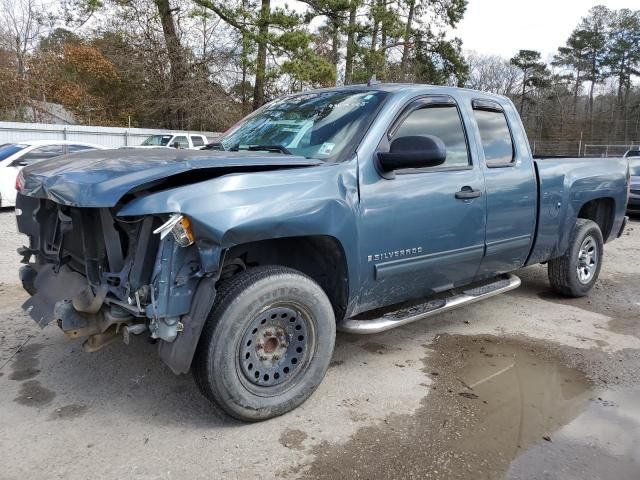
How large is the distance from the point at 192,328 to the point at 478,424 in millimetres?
1747

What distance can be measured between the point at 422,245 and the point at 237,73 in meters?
28.6

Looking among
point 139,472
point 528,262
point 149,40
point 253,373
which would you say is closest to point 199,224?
point 253,373

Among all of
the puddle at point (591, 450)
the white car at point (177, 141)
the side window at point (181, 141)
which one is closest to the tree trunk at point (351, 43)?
the white car at point (177, 141)

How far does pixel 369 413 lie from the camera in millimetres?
3260

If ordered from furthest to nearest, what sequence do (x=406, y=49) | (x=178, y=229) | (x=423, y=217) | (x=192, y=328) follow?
(x=406, y=49) < (x=423, y=217) < (x=192, y=328) < (x=178, y=229)

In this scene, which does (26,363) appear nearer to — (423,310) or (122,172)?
(122,172)

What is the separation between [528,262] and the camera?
4930mm

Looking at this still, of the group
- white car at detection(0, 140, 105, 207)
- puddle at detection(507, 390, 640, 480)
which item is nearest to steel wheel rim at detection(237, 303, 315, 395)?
puddle at detection(507, 390, 640, 480)

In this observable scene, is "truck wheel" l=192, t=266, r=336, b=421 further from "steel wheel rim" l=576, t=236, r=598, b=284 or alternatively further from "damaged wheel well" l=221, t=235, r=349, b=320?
"steel wheel rim" l=576, t=236, r=598, b=284

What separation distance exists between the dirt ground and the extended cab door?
63 centimetres

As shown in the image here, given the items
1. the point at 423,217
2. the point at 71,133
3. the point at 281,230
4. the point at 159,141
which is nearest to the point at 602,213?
the point at 423,217

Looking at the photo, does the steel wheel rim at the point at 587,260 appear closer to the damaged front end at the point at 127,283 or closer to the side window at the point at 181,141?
the damaged front end at the point at 127,283

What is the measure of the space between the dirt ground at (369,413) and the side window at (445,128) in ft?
4.97

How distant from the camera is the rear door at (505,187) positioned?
14.0 ft
